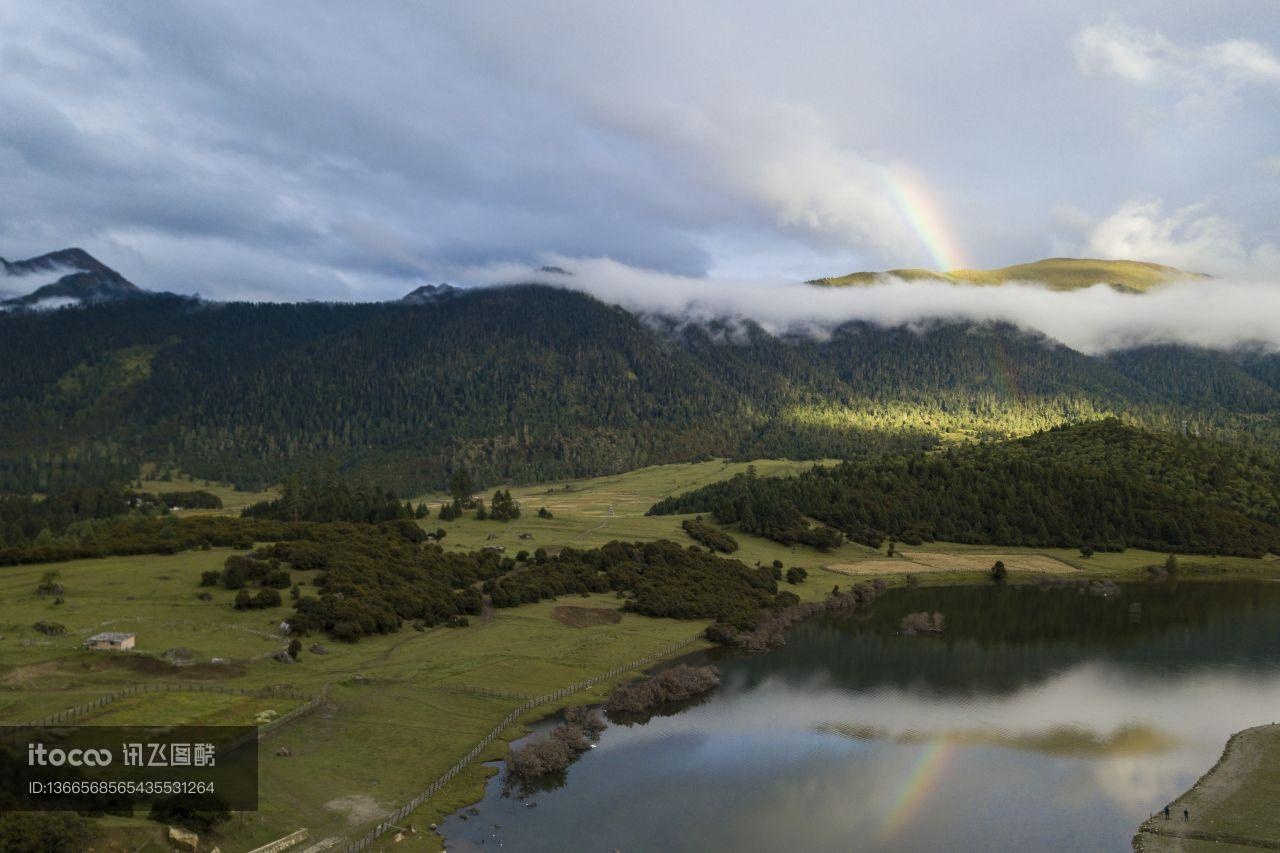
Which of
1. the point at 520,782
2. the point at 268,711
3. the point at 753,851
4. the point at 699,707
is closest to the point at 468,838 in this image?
the point at 520,782

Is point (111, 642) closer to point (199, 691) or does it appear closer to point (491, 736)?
point (199, 691)

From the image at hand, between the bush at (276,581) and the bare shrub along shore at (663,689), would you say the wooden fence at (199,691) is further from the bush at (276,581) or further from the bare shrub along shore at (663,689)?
the bush at (276,581)

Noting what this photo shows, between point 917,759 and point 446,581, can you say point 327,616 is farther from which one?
point 917,759

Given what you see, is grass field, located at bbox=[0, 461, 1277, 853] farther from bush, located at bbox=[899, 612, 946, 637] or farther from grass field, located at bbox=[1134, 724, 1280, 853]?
grass field, located at bbox=[1134, 724, 1280, 853]

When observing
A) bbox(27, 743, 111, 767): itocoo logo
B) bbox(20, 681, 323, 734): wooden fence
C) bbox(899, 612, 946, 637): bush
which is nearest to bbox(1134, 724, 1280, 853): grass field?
bbox(899, 612, 946, 637): bush

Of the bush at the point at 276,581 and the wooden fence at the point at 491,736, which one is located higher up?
the bush at the point at 276,581

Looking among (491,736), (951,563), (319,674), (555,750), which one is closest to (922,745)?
(555,750)

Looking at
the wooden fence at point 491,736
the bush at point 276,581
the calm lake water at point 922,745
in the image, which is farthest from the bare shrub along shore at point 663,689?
the bush at point 276,581
